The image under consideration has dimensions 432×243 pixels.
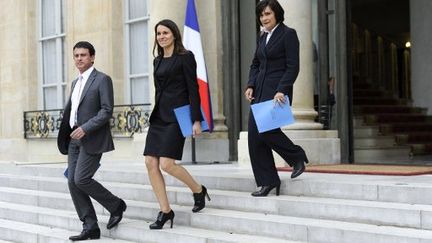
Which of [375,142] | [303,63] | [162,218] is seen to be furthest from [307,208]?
[375,142]

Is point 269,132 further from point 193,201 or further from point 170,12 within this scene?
point 170,12

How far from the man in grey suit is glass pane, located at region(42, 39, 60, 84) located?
8770 millimetres

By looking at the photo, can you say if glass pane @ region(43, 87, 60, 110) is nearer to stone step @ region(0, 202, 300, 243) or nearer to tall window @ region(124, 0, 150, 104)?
tall window @ region(124, 0, 150, 104)

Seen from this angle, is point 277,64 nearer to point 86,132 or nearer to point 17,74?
point 86,132

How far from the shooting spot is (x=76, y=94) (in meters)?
6.39

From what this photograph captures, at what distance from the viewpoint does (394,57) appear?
17.6 metres

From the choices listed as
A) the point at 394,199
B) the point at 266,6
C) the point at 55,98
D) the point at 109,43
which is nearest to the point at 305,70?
the point at 266,6

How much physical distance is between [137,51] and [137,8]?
2.84ft

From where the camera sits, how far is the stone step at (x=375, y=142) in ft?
35.9

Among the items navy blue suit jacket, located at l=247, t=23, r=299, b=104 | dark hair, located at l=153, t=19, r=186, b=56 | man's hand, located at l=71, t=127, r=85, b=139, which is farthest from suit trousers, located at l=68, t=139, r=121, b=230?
navy blue suit jacket, located at l=247, t=23, r=299, b=104

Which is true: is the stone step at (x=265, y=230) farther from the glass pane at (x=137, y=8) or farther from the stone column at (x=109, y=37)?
the glass pane at (x=137, y=8)

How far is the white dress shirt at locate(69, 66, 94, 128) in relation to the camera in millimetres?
6332

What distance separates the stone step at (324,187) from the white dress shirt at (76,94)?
179 cm

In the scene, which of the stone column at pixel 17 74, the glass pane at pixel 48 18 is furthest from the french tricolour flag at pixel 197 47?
the stone column at pixel 17 74
